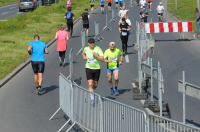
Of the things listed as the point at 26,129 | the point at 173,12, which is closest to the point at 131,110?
the point at 26,129

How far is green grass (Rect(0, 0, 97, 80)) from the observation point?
1072 inches

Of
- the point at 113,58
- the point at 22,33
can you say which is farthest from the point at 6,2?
the point at 113,58

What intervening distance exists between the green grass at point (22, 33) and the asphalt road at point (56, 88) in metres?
1.28

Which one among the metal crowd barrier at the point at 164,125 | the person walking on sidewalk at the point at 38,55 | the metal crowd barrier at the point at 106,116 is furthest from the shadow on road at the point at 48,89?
the metal crowd barrier at the point at 164,125

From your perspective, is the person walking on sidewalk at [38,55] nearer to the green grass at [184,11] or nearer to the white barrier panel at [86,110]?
the white barrier panel at [86,110]

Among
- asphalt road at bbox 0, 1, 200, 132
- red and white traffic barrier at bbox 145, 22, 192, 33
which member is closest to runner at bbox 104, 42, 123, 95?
asphalt road at bbox 0, 1, 200, 132

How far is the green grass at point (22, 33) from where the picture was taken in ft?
89.4

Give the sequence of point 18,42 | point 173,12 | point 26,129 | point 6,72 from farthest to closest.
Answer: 1. point 173,12
2. point 18,42
3. point 6,72
4. point 26,129

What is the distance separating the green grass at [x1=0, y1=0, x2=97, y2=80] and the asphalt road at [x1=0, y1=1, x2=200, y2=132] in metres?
1.28

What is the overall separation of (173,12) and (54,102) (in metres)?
37.7

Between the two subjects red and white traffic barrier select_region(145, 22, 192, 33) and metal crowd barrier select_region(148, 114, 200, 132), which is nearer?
metal crowd barrier select_region(148, 114, 200, 132)

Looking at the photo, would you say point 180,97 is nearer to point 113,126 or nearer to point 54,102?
point 54,102

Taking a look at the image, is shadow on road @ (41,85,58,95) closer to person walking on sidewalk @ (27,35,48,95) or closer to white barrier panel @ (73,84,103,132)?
person walking on sidewalk @ (27,35,48,95)

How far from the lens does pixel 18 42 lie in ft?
114
